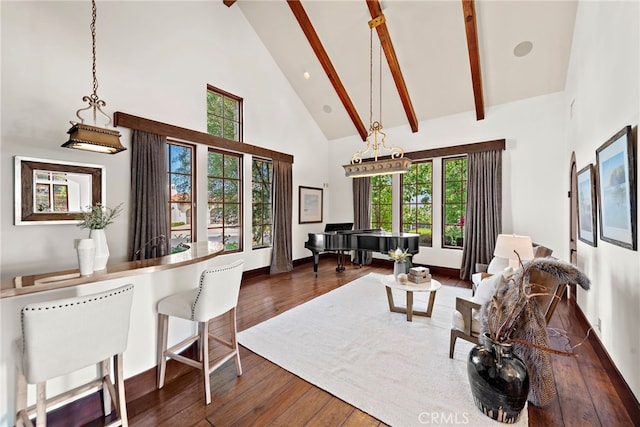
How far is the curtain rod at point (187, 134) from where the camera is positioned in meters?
3.48

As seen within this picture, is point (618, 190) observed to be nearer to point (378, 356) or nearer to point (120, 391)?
point (378, 356)

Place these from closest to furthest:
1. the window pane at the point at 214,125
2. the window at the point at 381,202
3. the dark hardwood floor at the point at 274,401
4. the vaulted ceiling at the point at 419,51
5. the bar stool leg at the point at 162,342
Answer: the dark hardwood floor at the point at 274,401 < the bar stool leg at the point at 162,342 < the vaulted ceiling at the point at 419,51 < the window pane at the point at 214,125 < the window at the point at 381,202

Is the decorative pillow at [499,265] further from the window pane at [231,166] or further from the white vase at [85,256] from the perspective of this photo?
the window pane at [231,166]

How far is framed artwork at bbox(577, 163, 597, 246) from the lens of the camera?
9.03 ft

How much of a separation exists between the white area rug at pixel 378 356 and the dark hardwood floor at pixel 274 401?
4.5 inches

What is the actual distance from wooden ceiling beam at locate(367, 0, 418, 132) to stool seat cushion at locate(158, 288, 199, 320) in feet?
15.4

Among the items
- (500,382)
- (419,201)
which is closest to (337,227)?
(419,201)

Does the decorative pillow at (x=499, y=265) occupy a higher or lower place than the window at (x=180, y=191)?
lower

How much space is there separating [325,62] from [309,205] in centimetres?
327

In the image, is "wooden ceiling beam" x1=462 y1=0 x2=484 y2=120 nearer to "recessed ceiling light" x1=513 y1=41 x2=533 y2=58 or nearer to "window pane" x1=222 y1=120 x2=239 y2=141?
"recessed ceiling light" x1=513 y1=41 x2=533 y2=58

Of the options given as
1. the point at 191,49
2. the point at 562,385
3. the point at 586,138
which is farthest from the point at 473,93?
the point at 191,49

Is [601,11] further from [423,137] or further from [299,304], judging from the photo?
[299,304]

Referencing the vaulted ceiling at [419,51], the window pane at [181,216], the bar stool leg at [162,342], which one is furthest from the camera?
the window pane at [181,216]

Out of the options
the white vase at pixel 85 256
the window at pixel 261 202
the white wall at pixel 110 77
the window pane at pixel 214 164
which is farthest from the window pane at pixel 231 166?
the white vase at pixel 85 256
